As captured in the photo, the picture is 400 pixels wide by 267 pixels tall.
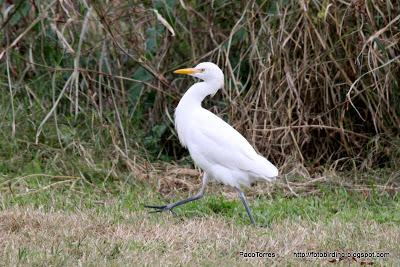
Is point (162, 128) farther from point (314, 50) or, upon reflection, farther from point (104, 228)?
point (104, 228)

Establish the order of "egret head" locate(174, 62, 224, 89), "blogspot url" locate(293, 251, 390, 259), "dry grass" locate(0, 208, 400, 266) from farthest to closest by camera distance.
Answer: "egret head" locate(174, 62, 224, 89)
"blogspot url" locate(293, 251, 390, 259)
"dry grass" locate(0, 208, 400, 266)

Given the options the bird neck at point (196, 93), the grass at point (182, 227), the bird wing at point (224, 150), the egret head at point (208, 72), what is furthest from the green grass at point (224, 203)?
the egret head at point (208, 72)

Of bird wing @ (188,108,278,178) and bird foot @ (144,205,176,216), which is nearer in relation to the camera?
bird wing @ (188,108,278,178)

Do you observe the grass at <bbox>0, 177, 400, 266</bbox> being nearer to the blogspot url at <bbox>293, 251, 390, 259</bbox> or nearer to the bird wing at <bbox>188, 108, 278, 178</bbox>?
the blogspot url at <bbox>293, 251, 390, 259</bbox>

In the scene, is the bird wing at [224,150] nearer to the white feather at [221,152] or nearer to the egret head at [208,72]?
the white feather at [221,152]

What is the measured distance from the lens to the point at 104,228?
5.11 meters

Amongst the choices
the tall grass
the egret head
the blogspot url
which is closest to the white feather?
the egret head

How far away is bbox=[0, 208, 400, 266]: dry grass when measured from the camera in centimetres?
447

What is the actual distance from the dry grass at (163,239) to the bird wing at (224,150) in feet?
1.20

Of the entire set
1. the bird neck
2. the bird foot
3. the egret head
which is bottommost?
the bird foot

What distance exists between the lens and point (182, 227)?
531 cm

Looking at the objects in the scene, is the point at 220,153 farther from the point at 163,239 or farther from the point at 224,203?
the point at 163,239

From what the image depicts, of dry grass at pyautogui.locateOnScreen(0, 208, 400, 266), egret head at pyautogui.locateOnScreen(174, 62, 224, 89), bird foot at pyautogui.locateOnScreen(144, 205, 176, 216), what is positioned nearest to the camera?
dry grass at pyautogui.locateOnScreen(0, 208, 400, 266)

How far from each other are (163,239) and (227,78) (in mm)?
2744
